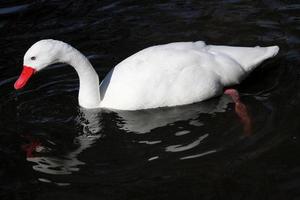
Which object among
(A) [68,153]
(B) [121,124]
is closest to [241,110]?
(B) [121,124]

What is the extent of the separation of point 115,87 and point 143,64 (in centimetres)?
49

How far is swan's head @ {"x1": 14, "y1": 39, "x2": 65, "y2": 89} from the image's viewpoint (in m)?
8.02

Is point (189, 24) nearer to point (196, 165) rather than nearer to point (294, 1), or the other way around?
point (294, 1)

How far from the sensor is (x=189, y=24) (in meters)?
11.3

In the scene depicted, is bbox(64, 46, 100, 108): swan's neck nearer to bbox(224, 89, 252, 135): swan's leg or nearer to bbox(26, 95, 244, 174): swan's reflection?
bbox(26, 95, 244, 174): swan's reflection

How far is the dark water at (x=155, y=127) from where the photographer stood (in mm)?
6734

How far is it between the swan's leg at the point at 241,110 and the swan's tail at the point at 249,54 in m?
0.52

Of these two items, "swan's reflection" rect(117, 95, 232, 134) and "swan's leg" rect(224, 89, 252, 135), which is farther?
"swan's reflection" rect(117, 95, 232, 134)

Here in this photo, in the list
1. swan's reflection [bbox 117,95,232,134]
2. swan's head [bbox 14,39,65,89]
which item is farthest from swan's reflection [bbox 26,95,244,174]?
Answer: swan's head [bbox 14,39,65,89]

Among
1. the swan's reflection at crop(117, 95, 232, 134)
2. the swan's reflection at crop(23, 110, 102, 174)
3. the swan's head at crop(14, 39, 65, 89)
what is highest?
the swan's head at crop(14, 39, 65, 89)

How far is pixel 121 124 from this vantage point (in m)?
8.19

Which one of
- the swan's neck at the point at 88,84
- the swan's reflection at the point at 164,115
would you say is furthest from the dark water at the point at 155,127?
the swan's neck at the point at 88,84

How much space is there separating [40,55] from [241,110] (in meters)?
2.71

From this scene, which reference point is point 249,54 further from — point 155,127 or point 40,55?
point 40,55
